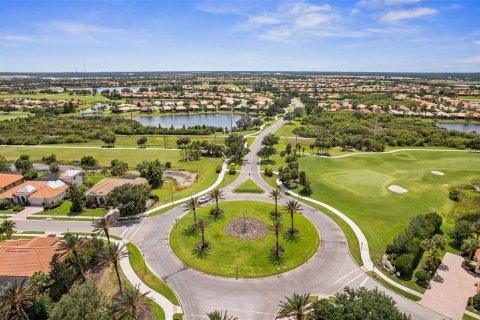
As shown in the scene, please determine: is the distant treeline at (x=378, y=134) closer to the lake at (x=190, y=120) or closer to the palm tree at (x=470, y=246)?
the lake at (x=190, y=120)

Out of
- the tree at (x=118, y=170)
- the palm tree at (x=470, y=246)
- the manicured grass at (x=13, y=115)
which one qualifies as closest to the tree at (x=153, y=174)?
the tree at (x=118, y=170)

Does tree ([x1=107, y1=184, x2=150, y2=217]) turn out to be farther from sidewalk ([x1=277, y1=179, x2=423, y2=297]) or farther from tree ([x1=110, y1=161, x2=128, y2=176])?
sidewalk ([x1=277, y1=179, x2=423, y2=297])

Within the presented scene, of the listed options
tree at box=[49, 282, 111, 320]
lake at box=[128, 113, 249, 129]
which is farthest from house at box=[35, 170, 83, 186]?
lake at box=[128, 113, 249, 129]

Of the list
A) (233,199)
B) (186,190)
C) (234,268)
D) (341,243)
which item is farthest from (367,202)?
(186,190)

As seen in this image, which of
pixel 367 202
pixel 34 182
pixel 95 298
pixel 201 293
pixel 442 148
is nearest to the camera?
pixel 95 298

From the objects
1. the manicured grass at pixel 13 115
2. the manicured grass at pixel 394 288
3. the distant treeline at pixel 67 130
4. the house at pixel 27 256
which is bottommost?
the manicured grass at pixel 394 288

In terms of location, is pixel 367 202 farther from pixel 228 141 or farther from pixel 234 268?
pixel 228 141

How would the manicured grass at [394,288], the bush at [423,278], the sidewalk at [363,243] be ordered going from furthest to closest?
the sidewalk at [363,243]
the bush at [423,278]
the manicured grass at [394,288]
